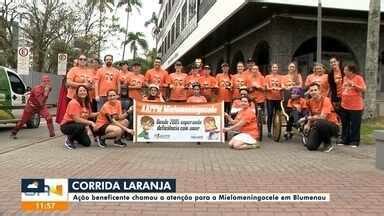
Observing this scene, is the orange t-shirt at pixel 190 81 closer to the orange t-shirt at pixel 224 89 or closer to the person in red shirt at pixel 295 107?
the orange t-shirt at pixel 224 89

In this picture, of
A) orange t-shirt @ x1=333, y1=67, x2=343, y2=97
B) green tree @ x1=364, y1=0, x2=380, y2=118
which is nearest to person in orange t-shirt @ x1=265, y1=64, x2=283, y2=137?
orange t-shirt @ x1=333, y1=67, x2=343, y2=97

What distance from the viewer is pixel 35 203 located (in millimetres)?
5578

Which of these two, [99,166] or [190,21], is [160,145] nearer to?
[99,166]

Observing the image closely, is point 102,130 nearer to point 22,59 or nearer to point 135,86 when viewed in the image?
point 135,86

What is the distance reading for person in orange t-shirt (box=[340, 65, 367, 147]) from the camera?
43.4 ft

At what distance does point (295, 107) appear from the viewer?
14.4m

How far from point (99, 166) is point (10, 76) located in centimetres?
1028

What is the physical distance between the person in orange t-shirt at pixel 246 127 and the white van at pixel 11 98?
7.50 metres

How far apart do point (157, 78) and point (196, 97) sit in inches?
48.1

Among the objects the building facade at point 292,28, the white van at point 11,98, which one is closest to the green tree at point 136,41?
the building facade at point 292,28

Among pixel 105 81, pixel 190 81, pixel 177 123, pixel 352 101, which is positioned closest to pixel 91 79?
pixel 105 81

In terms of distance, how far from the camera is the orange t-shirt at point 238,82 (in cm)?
1505

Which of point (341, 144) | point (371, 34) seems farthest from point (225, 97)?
point (371, 34)

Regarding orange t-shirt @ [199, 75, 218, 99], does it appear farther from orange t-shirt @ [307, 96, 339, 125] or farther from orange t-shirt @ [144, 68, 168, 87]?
orange t-shirt @ [307, 96, 339, 125]
